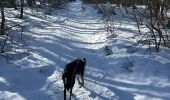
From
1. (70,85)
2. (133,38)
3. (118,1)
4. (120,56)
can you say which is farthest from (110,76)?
(118,1)

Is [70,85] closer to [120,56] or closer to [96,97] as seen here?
[96,97]

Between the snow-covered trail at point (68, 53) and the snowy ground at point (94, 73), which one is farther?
the snow-covered trail at point (68, 53)

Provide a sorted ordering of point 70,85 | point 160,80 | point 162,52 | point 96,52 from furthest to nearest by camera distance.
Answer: point 96,52 < point 162,52 < point 160,80 < point 70,85

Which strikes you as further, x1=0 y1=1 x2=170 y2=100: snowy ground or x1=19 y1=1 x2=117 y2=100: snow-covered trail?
x1=19 y1=1 x2=117 y2=100: snow-covered trail

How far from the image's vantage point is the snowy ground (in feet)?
30.4

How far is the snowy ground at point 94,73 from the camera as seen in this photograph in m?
9.27

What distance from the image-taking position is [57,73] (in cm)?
1105

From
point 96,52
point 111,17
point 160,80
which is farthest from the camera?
point 111,17

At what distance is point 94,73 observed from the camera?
1117 centimetres

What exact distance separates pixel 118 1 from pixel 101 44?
31.2 ft

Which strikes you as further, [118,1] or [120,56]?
[118,1]

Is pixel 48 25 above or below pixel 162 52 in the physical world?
below

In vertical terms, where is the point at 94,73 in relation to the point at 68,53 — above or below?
above

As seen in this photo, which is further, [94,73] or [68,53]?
[68,53]
